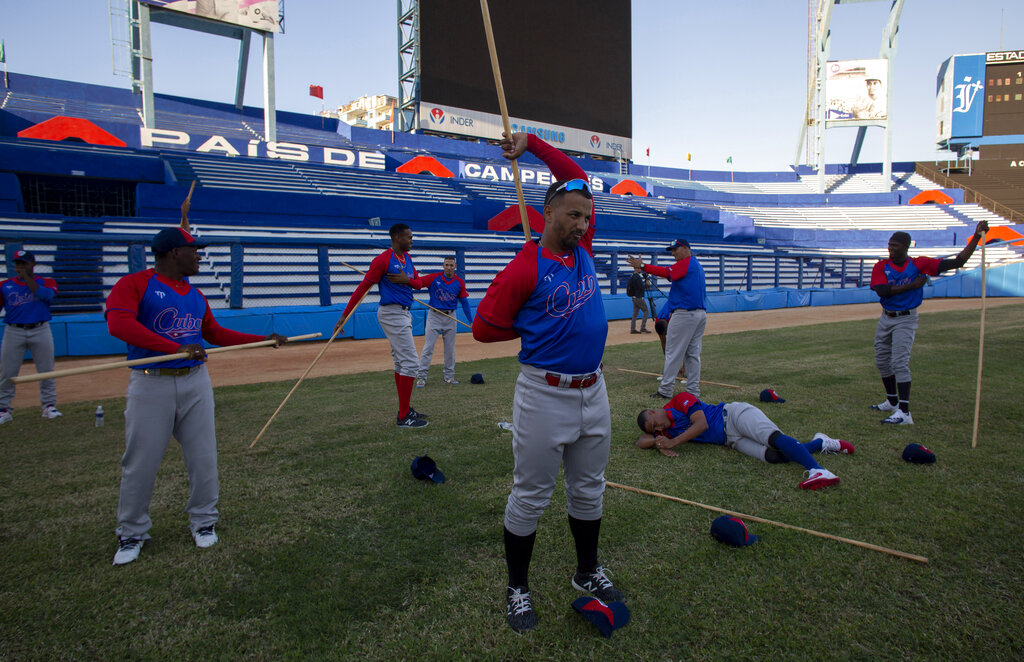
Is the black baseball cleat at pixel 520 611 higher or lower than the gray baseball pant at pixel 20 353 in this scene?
lower

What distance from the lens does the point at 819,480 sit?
4.52 meters

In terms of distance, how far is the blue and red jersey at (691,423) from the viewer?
5.68 meters

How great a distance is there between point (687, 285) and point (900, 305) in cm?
245

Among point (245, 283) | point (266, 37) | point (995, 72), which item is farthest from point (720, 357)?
point (995, 72)

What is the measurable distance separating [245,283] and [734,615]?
→ 1713 centimetres

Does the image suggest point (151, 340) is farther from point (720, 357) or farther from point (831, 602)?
point (720, 357)

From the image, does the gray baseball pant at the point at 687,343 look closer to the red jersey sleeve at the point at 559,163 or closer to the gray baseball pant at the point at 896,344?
the gray baseball pant at the point at 896,344

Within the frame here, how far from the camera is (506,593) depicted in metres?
3.23

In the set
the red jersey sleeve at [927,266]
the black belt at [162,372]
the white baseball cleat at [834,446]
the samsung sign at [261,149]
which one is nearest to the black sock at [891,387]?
the red jersey sleeve at [927,266]

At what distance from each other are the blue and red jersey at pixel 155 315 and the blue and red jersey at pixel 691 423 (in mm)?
4356

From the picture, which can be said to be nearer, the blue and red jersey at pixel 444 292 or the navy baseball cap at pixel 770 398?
the navy baseball cap at pixel 770 398

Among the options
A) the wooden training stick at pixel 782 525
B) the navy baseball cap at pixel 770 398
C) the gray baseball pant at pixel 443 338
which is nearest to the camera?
the wooden training stick at pixel 782 525

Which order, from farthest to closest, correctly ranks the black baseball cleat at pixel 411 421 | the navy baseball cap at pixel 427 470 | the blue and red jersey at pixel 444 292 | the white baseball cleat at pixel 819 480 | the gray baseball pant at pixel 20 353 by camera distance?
the blue and red jersey at pixel 444 292, the gray baseball pant at pixel 20 353, the black baseball cleat at pixel 411 421, the navy baseball cap at pixel 427 470, the white baseball cleat at pixel 819 480

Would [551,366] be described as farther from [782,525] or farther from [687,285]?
[687,285]
